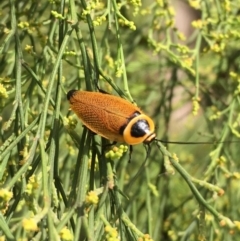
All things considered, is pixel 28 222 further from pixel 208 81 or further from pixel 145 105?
pixel 208 81

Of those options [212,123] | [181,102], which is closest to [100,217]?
[212,123]

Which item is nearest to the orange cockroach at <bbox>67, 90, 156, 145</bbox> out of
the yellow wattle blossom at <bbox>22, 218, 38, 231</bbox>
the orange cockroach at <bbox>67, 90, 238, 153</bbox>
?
the orange cockroach at <bbox>67, 90, 238, 153</bbox>

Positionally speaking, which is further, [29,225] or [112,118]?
[112,118]

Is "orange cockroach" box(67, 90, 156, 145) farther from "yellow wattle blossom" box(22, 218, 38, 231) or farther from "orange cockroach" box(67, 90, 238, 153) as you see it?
"yellow wattle blossom" box(22, 218, 38, 231)

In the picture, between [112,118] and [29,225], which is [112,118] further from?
[29,225]

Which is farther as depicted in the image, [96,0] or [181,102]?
[181,102]

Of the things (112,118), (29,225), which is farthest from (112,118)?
(29,225)

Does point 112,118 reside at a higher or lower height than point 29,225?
higher

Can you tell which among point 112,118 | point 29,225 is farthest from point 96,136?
point 29,225
